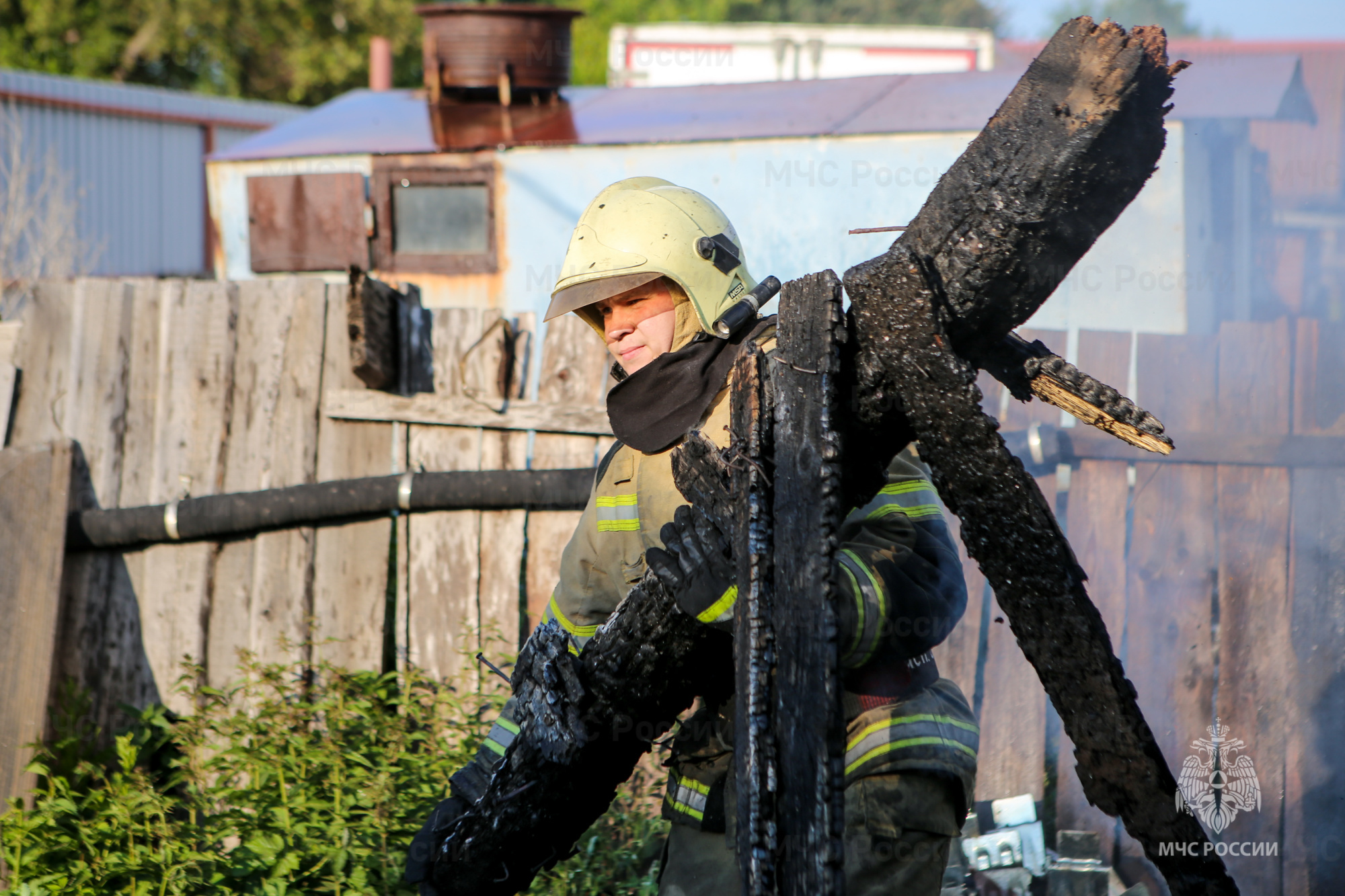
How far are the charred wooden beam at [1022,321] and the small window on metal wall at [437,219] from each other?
22.1 feet

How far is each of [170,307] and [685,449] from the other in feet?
12.1

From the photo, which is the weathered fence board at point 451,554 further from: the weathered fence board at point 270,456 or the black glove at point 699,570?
the black glove at point 699,570

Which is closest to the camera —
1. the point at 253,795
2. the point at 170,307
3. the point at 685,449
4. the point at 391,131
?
the point at 685,449

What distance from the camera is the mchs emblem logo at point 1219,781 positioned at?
3.59m

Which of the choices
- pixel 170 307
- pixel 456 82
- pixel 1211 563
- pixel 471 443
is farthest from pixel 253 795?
pixel 456 82

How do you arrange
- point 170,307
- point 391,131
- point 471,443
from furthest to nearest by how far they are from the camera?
point 391,131 < point 170,307 < point 471,443

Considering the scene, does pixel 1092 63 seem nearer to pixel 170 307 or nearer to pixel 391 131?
pixel 170 307

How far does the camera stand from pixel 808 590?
5.40 ft

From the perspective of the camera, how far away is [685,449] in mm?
1883

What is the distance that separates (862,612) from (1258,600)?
2549 mm

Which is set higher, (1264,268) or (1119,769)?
(1264,268)

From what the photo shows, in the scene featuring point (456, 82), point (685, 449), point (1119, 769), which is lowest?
point (1119, 769)

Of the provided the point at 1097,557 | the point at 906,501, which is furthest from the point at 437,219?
the point at 906,501

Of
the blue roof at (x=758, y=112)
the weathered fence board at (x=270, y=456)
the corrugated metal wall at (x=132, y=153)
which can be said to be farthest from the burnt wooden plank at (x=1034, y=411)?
the corrugated metal wall at (x=132, y=153)
